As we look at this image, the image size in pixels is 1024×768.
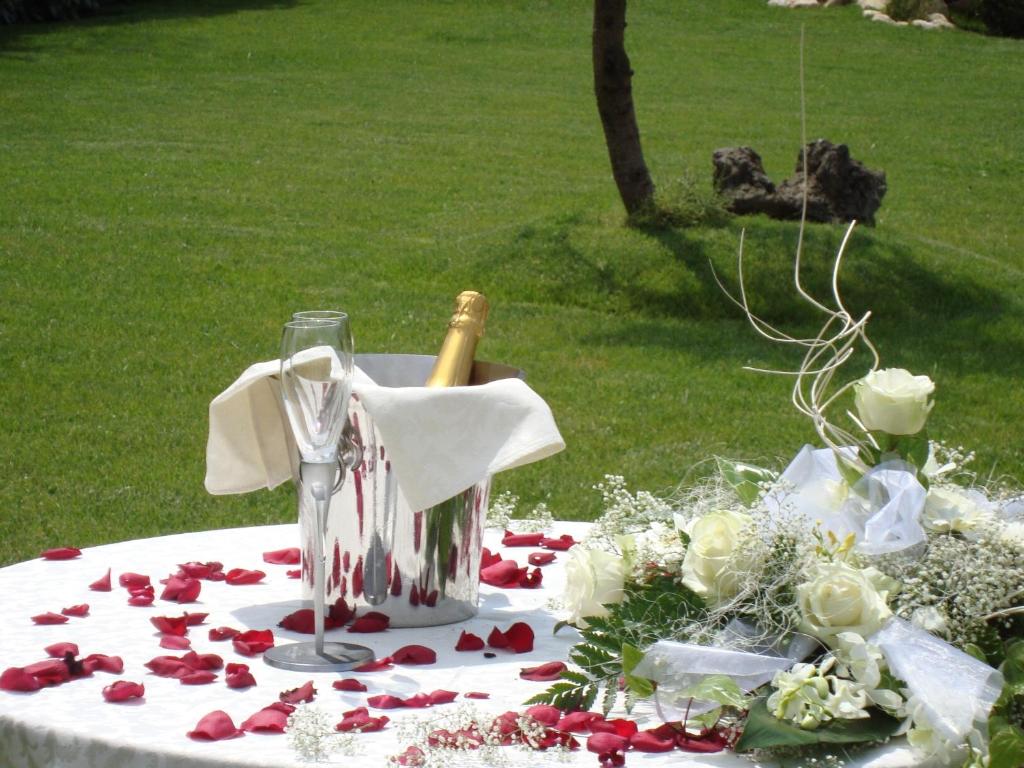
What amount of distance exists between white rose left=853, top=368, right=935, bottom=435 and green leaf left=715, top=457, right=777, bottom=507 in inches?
7.9

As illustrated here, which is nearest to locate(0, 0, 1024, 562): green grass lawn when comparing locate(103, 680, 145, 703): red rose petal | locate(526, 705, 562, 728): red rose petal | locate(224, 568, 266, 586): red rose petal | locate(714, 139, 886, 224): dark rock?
locate(714, 139, 886, 224): dark rock

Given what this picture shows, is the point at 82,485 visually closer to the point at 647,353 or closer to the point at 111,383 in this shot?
the point at 111,383

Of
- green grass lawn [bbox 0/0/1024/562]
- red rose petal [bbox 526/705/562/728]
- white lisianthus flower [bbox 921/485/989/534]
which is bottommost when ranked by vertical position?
green grass lawn [bbox 0/0/1024/562]

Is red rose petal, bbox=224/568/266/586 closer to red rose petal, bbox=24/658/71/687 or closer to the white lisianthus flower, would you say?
red rose petal, bbox=24/658/71/687

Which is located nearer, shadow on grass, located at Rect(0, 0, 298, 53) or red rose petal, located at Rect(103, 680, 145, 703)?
red rose petal, located at Rect(103, 680, 145, 703)

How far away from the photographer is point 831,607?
1714 millimetres

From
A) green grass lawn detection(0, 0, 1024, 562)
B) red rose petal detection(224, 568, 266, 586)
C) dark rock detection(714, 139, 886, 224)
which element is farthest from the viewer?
dark rock detection(714, 139, 886, 224)

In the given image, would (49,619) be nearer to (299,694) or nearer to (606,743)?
(299,694)

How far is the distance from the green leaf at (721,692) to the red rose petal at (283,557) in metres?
0.95

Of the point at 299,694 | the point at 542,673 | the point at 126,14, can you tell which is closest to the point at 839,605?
the point at 542,673

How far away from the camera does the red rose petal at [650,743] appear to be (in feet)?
5.27

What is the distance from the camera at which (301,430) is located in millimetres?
1833

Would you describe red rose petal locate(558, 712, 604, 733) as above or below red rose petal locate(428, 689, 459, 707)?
above

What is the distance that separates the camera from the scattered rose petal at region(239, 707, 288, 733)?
5.34 ft
